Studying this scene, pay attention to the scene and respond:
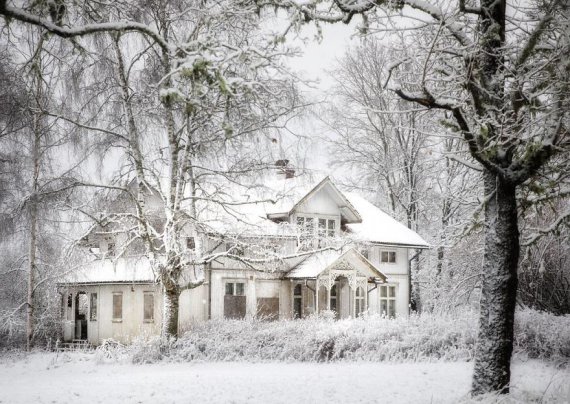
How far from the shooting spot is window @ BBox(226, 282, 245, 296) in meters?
28.2

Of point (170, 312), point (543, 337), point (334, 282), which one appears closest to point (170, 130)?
point (170, 312)

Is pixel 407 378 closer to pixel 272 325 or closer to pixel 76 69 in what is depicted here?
pixel 272 325

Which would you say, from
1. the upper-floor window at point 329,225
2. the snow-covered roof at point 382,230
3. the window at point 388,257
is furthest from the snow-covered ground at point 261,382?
the window at point 388,257

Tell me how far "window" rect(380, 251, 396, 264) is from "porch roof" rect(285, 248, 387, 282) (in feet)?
8.99

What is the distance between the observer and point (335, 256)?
95.1ft

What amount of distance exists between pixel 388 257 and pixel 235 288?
348 inches

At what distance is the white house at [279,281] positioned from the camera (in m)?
27.4

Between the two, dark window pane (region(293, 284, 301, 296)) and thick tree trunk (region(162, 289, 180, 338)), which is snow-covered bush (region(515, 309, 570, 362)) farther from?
dark window pane (region(293, 284, 301, 296))

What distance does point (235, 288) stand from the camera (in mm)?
28375

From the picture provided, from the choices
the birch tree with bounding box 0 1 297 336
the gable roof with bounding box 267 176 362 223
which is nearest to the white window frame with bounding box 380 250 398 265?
the gable roof with bounding box 267 176 362 223

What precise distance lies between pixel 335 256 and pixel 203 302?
6.30 metres

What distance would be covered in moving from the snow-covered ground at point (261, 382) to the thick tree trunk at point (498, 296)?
44 centimetres

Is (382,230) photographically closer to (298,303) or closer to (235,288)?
(298,303)

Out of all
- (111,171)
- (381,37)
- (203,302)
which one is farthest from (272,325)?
(381,37)
